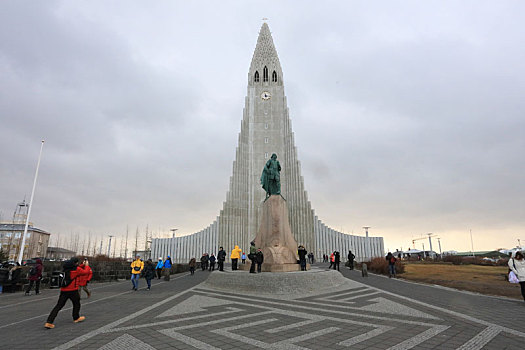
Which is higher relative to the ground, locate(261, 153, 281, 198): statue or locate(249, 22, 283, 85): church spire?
locate(249, 22, 283, 85): church spire

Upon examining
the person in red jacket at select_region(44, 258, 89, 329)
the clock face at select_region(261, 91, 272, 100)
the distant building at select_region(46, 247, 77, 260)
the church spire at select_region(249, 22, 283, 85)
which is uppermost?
the church spire at select_region(249, 22, 283, 85)

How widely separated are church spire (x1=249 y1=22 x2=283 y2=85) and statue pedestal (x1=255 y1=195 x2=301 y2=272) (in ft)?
133

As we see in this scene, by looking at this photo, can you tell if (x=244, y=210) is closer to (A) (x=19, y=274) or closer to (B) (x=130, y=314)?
(A) (x=19, y=274)

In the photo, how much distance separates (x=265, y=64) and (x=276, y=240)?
44.0 m

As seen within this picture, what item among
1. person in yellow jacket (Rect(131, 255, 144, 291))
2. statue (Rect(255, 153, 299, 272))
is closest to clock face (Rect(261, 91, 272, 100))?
statue (Rect(255, 153, 299, 272))

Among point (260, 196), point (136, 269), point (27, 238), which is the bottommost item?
point (136, 269)

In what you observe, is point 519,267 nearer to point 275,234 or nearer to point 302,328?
point 302,328

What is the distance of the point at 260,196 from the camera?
→ 43938 mm

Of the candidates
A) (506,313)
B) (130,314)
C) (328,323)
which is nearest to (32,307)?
(130,314)

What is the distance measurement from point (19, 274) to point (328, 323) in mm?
13494

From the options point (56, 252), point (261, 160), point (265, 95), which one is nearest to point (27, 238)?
point (56, 252)

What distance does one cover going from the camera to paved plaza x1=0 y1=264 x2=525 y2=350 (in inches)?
165

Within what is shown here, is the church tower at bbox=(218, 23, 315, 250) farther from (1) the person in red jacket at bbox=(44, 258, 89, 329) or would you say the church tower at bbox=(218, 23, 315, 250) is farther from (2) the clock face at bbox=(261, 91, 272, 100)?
(1) the person in red jacket at bbox=(44, 258, 89, 329)

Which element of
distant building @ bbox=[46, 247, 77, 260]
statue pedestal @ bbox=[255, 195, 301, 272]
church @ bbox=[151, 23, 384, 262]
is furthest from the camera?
distant building @ bbox=[46, 247, 77, 260]
